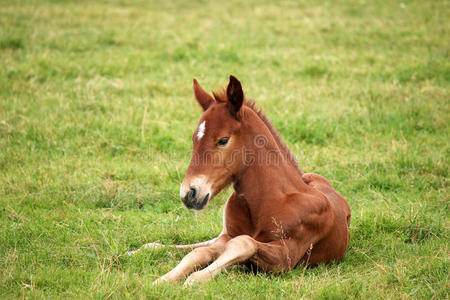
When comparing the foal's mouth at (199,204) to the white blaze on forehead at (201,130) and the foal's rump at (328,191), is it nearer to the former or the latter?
the white blaze on forehead at (201,130)

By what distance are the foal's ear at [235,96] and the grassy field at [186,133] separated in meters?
1.43

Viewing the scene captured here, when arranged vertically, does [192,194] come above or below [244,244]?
above

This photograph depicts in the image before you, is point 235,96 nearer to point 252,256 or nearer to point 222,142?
point 222,142

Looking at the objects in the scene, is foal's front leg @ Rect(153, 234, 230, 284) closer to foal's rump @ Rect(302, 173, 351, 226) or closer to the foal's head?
the foal's head

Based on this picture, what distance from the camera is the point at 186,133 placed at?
8.58 meters

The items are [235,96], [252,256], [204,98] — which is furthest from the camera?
[204,98]

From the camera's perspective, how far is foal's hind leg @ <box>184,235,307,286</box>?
175 inches

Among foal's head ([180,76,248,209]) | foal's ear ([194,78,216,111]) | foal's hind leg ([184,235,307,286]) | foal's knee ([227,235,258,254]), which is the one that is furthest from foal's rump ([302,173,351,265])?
foal's ear ([194,78,216,111])

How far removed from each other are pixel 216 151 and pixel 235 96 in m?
0.53

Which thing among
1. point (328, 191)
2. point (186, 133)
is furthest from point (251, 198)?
point (186, 133)

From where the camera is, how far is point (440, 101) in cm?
973

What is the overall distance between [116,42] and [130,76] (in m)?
2.33

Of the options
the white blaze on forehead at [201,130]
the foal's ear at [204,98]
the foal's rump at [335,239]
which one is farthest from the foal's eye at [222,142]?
the foal's rump at [335,239]

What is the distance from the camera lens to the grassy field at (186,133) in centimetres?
476
